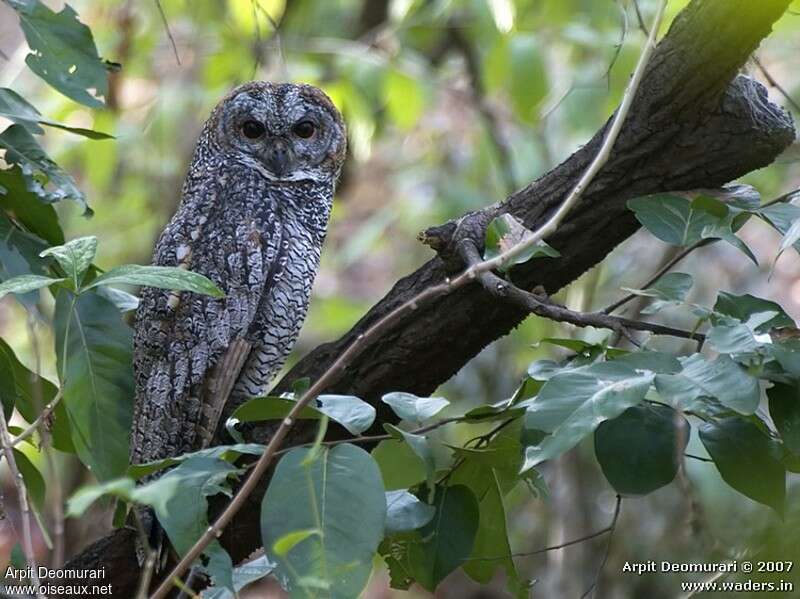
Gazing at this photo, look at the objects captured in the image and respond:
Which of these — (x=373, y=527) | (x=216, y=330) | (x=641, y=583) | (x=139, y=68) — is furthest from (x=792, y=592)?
(x=139, y=68)

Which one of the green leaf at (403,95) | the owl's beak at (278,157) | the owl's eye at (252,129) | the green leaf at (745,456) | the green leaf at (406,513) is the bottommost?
the green leaf at (745,456)

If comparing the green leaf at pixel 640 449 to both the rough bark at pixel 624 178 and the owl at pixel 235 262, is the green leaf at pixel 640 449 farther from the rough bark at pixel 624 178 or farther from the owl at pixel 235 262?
the owl at pixel 235 262

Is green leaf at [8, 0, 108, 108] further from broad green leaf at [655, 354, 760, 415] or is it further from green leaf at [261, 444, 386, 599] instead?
broad green leaf at [655, 354, 760, 415]

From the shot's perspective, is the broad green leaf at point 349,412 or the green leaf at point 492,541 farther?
the green leaf at point 492,541

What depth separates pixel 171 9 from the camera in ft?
17.0

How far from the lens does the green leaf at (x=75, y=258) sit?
162cm

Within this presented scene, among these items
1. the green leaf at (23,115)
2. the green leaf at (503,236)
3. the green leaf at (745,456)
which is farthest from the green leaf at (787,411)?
the green leaf at (23,115)

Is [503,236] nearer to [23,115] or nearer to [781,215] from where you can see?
[781,215]

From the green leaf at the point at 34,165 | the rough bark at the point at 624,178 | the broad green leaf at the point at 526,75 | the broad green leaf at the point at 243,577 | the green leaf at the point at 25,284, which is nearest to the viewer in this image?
the green leaf at the point at 25,284

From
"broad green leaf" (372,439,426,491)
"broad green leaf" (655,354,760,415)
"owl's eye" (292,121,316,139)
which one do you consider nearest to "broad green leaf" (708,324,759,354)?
"broad green leaf" (655,354,760,415)

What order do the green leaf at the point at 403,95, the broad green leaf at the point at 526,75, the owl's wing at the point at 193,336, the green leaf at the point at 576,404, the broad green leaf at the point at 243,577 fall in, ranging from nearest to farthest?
the green leaf at the point at 576,404 < the broad green leaf at the point at 243,577 < the owl's wing at the point at 193,336 < the broad green leaf at the point at 526,75 < the green leaf at the point at 403,95

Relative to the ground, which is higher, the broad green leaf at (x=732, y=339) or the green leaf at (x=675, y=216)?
the green leaf at (x=675, y=216)

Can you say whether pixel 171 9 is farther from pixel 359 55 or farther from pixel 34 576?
pixel 34 576

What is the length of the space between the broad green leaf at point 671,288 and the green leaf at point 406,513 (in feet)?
1.60
